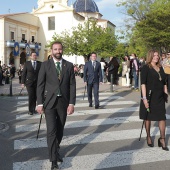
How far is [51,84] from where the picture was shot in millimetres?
4500

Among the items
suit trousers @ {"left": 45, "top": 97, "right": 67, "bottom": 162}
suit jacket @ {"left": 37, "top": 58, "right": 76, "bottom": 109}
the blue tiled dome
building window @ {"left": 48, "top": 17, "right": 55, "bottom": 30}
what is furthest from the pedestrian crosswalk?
the blue tiled dome

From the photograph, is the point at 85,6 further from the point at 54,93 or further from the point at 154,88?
the point at 54,93

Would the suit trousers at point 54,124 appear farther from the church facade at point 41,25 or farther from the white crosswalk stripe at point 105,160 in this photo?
the church facade at point 41,25

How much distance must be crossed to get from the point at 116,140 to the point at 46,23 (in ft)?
197

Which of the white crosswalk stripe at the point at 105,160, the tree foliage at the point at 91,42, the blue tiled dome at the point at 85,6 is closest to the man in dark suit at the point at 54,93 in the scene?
the white crosswalk stripe at the point at 105,160

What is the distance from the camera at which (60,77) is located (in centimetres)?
450

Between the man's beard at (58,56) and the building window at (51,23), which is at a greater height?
the building window at (51,23)

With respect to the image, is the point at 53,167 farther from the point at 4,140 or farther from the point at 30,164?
the point at 4,140

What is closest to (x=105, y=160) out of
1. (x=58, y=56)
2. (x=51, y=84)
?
(x=51, y=84)

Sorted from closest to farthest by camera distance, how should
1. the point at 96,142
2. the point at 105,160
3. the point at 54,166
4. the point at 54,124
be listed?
the point at 54,166 → the point at 54,124 → the point at 105,160 → the point at 96,142

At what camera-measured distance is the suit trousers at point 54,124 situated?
4.39 m

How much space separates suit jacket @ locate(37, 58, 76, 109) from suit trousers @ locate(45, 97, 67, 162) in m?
0.07

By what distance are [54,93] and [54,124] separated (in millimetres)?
470

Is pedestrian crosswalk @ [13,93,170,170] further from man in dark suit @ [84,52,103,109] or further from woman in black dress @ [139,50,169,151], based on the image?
man in dark suit @ [84,52,103,109]
